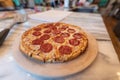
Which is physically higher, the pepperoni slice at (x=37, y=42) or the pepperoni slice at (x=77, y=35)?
the pepperoni slice at (x=37, y=42)

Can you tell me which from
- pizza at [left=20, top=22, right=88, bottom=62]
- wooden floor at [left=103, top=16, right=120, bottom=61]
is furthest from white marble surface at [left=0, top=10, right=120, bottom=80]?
wooden floor at [left=103, top=16, right=120, bottom=61]

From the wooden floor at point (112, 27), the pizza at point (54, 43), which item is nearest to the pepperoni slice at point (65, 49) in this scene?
the pizza at point (54, 43)

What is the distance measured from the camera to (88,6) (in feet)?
4.23

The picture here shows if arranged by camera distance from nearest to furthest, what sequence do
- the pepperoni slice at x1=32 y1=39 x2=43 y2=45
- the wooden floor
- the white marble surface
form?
the white marble surface, the pepperoni slice at x1=32 y1=39 x2=43 y2=45, the wooden floor

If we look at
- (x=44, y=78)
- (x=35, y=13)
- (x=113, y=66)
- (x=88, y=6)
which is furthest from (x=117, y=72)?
(x=88, y=6)

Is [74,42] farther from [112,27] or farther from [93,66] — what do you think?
[112,27]

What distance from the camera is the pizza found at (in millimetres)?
506

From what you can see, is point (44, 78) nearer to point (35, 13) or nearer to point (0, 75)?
point (0, 75)

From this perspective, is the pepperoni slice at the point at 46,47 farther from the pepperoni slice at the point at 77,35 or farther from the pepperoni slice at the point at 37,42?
the pepperoni slice at the point at 77,35

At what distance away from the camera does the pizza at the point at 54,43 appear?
51 centimetres

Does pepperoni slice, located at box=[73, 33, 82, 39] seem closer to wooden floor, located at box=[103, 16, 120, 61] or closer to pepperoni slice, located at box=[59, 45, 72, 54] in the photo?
A: pepperoni slice, located at box=[59, 45, 72, 54]

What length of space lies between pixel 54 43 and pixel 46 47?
49mm

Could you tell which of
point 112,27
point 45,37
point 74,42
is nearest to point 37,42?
point 45,37

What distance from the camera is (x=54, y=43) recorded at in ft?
1.91
